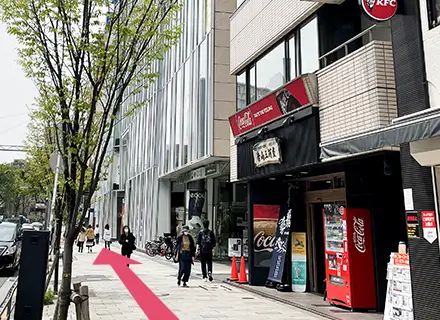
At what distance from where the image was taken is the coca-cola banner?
41.0 feet

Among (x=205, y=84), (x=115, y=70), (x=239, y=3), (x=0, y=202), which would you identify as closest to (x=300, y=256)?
(x=115, y=70)

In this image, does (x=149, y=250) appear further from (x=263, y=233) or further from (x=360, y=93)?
(x=360, y=93)

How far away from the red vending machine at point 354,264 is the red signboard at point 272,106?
2.60 metres

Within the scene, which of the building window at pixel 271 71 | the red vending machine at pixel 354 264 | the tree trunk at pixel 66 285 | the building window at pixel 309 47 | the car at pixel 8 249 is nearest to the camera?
the tree trunk at pixel 66 285

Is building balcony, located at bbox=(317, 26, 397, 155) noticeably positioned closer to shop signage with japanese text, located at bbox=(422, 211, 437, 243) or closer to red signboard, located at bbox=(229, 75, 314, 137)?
red signboard, located at bbox=(229, 75, 314, 137)

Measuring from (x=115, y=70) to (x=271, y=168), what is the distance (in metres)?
5.72

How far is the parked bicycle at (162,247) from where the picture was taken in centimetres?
2230

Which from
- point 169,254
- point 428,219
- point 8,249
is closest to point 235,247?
point 169,254

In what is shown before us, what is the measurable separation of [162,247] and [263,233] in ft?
40.3

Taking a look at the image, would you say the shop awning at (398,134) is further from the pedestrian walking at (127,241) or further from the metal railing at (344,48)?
the pedestrian walking at (127,241)

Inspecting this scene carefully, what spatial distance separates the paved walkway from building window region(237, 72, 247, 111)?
572 cm

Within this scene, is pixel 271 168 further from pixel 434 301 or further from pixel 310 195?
pixel 434 301

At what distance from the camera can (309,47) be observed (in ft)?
31.8
